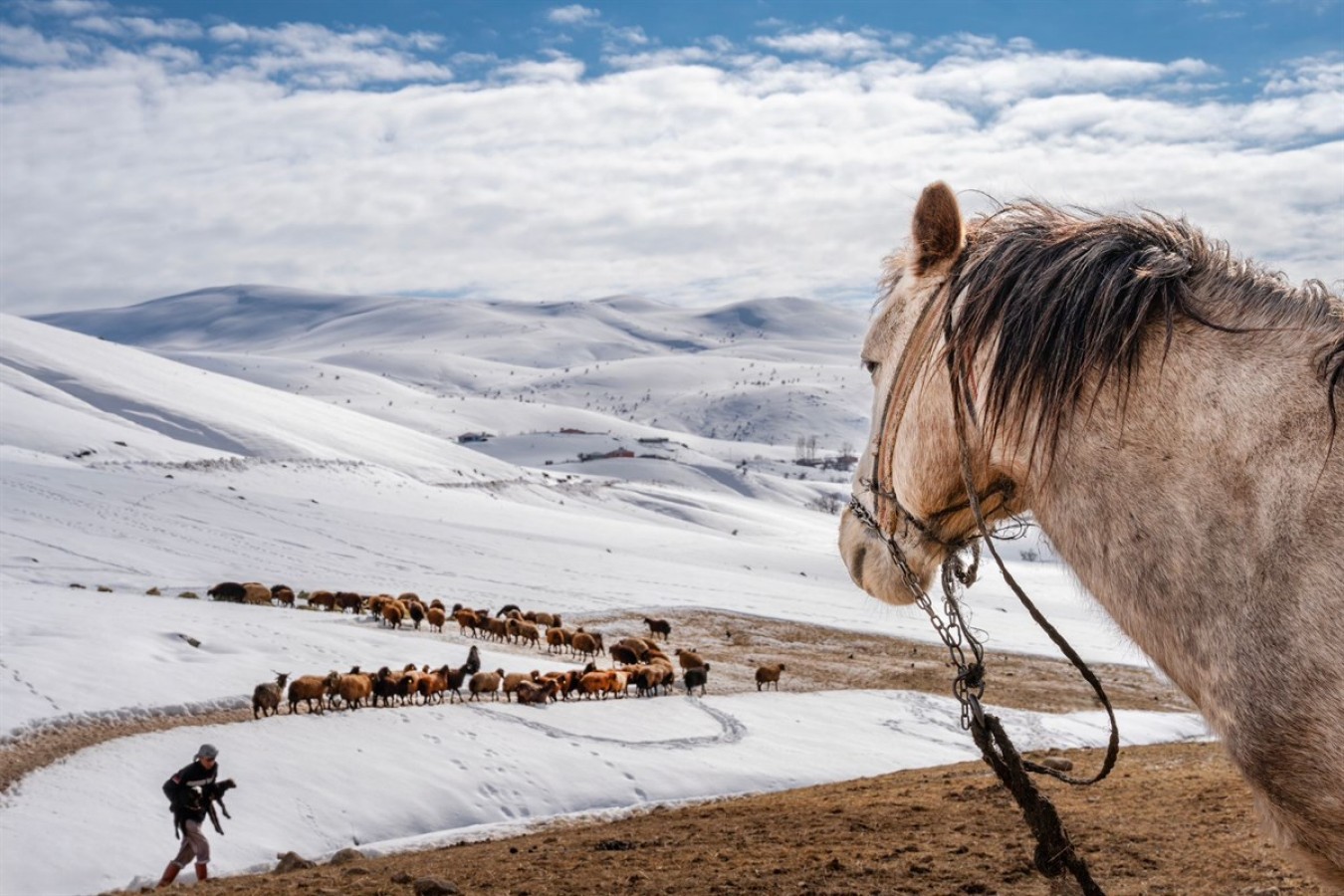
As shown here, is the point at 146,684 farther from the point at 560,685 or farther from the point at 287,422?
the point at 287,422

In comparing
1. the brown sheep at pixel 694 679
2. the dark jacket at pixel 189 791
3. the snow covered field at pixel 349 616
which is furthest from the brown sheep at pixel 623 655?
the dark jacket at pixel 189 791

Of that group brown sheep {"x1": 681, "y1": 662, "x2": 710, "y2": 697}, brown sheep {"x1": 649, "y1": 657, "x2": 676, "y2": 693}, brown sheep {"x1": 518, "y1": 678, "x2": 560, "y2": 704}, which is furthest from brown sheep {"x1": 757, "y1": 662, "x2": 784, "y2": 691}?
brown sheep {"x1": 518, "y1": 678, "x2": 560, "y2": 704}

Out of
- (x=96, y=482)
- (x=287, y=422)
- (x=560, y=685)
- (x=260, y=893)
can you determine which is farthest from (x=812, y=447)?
(x=260, y=893)

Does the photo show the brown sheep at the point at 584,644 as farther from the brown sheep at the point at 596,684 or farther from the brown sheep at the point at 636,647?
the brown sheep at the point at 596,684

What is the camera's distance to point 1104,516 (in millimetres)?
1449

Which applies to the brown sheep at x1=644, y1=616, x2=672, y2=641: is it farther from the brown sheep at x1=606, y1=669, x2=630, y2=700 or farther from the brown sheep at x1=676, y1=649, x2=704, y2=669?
the brown sheep at x1=606, y1=669, x2=630, y2=700

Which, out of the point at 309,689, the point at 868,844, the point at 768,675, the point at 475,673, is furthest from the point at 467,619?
the point at 868,844

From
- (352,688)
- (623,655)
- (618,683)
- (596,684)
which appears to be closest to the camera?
(352,688)

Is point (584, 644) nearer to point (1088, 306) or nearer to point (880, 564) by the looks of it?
point (880, 564)

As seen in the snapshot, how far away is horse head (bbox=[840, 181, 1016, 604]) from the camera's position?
5.47 feet

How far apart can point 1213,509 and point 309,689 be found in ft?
53.2

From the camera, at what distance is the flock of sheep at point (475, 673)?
1645 centimetres

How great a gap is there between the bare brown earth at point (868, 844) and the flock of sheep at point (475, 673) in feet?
5.05

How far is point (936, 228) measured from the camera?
1.68m
